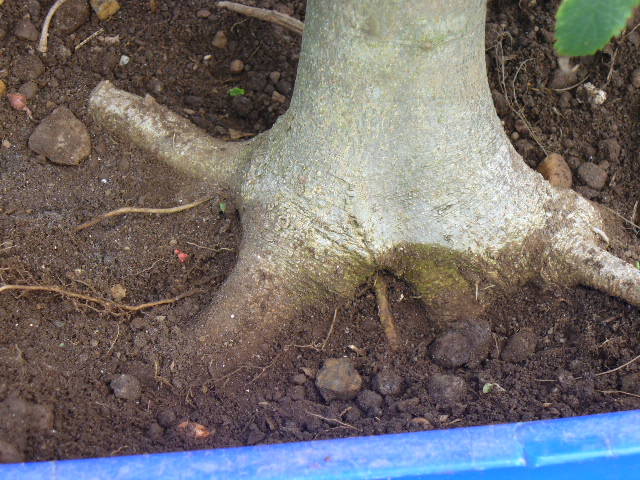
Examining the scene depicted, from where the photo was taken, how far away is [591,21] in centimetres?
89

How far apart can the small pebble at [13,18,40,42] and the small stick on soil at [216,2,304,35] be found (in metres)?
0.75

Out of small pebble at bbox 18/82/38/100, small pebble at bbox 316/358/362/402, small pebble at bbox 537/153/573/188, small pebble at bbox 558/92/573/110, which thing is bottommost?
small pebble at bbox 316/358/362/402

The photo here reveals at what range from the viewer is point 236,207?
6.70 feet

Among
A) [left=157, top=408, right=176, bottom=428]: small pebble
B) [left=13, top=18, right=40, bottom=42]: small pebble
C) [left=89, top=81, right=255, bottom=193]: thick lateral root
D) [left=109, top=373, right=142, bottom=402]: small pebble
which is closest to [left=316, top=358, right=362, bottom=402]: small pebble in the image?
[left=157, top=408, right=176, bottom=428]: small pebble

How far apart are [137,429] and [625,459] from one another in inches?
47.2

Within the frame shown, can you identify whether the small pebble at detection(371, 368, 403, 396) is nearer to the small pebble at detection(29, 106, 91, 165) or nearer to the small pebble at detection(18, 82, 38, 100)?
the small pebble at detection(29, 106, 91, 165)

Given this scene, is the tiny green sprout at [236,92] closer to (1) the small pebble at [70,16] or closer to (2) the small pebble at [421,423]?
(1) the small pebble at [70,16]

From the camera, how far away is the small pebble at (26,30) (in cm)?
237

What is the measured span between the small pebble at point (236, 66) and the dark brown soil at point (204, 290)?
27 mm

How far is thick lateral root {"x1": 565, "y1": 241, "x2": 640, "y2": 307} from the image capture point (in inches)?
69.4

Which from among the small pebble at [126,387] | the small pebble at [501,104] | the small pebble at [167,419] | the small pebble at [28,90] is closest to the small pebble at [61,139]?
the small pebble at [28,90]

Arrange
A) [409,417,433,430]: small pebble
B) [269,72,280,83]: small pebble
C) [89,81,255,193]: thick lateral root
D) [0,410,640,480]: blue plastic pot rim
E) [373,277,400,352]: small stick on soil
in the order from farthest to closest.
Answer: [269,72,280,83]: small pebble
[89,81,255,193]: thick lateral root
[373,277,400,352]: small stick on soil
[409,417,433,430]: small pebble
[0,410,640,480]: blue plastic pot rim

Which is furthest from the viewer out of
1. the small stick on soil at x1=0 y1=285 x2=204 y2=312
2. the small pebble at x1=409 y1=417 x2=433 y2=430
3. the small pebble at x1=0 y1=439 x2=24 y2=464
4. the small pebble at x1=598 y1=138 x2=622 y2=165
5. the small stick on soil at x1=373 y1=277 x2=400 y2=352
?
the small pebble at x1=598 y1=138 x2=622 y2=165

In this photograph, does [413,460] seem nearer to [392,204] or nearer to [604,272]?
[392,204]
